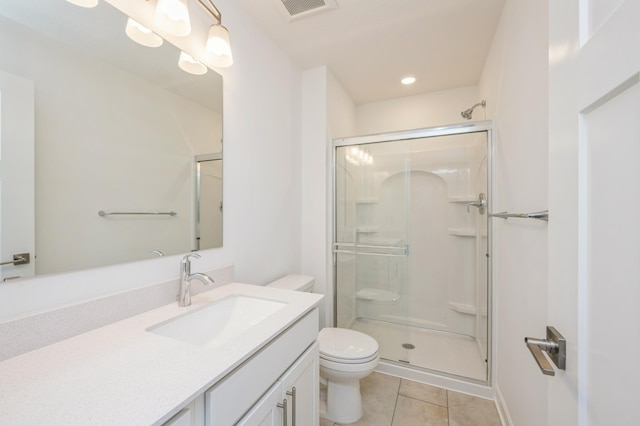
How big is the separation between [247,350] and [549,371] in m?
0.72

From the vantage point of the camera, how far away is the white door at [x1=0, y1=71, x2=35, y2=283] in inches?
28.9

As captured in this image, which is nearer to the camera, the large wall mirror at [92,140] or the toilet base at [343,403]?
the large wall mirror at [92,140]

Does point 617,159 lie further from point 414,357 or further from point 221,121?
point 414,357

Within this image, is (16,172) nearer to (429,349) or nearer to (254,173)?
(254,173)

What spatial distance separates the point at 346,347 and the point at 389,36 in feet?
7.05

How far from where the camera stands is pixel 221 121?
1438 millimetres

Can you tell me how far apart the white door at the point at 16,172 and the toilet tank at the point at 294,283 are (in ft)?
3.92

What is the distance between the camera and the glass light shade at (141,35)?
3.37 ft

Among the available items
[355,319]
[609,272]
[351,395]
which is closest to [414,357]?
[355,319]

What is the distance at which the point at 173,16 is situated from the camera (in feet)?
3.46

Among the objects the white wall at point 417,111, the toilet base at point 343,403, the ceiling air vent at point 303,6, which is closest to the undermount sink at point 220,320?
the toilet base at point 343,403

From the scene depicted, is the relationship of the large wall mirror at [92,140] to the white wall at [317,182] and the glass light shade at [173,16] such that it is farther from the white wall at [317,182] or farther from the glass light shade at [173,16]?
the white wall at [317,182]

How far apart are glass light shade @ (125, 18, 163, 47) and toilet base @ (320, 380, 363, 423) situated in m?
2.05

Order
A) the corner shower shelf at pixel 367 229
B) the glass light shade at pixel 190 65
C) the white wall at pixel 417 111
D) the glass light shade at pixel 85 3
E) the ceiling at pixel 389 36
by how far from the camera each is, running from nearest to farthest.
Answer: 1. the glass light shade at pixel 85 3
2. the glass light shade at pixel 190 65
3. the ceiling at pixel 389 36
4. the corner shower shelf at pixel 367 229
5. the white wall at pixel 417 111
